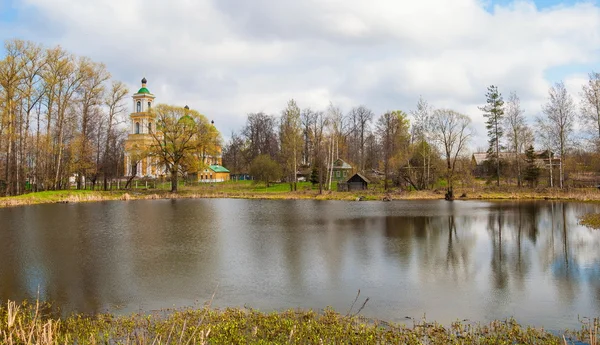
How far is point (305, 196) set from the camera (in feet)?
144

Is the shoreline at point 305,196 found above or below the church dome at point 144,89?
below

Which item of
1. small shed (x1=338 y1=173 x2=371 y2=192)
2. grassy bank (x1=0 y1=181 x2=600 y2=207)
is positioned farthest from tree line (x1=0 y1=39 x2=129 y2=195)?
small shed (x1=338 y1=173 x2=371 y2=192)

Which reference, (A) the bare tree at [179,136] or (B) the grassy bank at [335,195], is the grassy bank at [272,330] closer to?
(B) the grassy bank at [335,195]

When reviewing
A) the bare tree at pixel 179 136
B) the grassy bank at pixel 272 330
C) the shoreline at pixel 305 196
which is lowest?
the grassy bank at pixel 272 330

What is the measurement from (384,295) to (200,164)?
42343 millimetres

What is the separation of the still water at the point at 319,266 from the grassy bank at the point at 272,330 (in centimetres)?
60

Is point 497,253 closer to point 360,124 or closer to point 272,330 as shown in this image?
point 272,330

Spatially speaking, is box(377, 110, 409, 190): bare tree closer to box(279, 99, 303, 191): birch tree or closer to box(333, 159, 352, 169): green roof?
box(333, 159, 352, 169): green roof

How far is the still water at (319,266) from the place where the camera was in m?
9.17

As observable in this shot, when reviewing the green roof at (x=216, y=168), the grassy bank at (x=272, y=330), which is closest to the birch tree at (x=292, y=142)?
the green roof at (x=216, y=168)

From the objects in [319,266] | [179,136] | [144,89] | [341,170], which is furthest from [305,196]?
[144,89]

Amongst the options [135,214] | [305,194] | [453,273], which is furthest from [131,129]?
[453,273]

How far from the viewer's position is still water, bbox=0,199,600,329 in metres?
9.17

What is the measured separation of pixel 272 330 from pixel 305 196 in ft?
119
